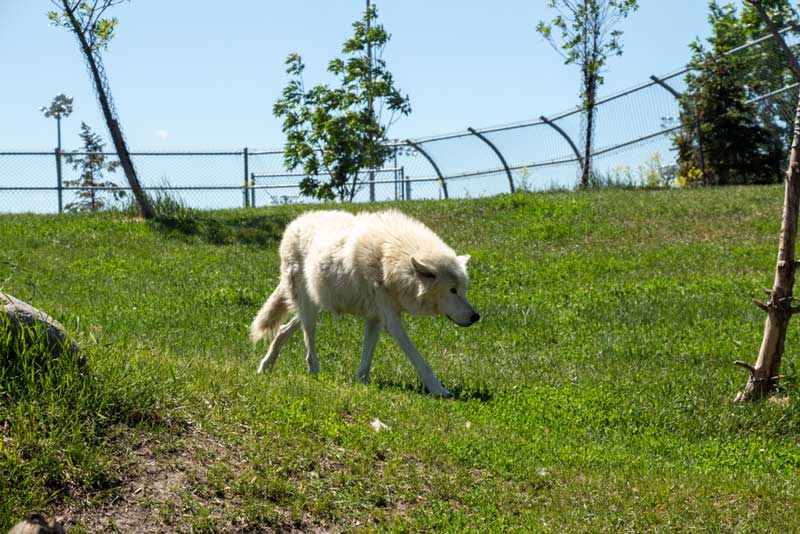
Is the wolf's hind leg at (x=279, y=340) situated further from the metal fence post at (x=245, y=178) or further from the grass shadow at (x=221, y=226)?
the metal fence post at (x=245, y=178)

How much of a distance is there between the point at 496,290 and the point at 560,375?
5.01 meters

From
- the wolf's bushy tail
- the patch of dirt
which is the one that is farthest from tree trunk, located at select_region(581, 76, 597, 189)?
the patch of dirt

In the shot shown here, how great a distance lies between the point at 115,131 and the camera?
21641 mm

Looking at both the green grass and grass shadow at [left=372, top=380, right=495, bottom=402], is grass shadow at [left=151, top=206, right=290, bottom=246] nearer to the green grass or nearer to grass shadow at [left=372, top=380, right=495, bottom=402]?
the green grass

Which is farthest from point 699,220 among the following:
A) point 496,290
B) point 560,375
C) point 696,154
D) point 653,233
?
point 560,375

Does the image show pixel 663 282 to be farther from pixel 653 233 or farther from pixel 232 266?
pixel 232 266

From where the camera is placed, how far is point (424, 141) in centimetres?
2881

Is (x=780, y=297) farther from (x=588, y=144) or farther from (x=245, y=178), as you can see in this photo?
(x=245, y=178)

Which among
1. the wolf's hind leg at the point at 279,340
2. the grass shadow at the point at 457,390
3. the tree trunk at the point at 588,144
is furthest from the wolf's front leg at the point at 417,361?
the tree trunk at the point at 588,144

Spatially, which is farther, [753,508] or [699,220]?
[699,220]

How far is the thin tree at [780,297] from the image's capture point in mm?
8039

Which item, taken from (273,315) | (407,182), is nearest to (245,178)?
(407,182)

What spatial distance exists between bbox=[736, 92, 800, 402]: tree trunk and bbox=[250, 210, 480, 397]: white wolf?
2.54m

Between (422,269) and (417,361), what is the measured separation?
2.74 ft
